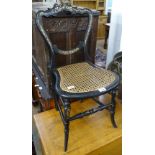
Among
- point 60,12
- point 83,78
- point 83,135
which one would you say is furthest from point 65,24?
point 83,135

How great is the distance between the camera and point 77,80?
112 cm

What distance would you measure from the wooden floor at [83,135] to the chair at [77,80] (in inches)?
2.7

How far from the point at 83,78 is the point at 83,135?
0.38 meters

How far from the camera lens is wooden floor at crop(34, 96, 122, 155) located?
107 centimetres

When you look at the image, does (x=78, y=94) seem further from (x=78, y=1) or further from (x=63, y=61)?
(x=78, y=1)

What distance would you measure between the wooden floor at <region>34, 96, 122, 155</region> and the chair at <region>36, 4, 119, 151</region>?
0.07 meters

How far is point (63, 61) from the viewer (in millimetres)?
1409

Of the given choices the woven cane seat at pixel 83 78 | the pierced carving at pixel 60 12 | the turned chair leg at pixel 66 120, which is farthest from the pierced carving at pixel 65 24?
the turned chair leg at pixel 66 120

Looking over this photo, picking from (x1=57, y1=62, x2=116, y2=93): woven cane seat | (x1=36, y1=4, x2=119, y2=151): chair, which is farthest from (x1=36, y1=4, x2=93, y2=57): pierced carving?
(x1=57, y1=62, x2=116, y2=93): woven cane seat

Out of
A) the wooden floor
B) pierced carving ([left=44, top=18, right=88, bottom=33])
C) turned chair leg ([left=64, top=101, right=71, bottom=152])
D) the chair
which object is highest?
pierced carving ([left=44, top=18, right=88, bottom=33])

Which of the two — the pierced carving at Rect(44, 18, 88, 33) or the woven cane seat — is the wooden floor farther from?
the pierced carving at Rect(44, 18, 88, 33)

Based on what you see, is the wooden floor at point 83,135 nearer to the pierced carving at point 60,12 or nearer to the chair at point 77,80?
the chair at point 77,80

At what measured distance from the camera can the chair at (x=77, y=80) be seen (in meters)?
0.99

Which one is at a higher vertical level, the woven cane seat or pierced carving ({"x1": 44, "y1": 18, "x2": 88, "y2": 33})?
pierced carving ({"x1": 44, "y1": 18, "x2": 88, "y2": 33})
